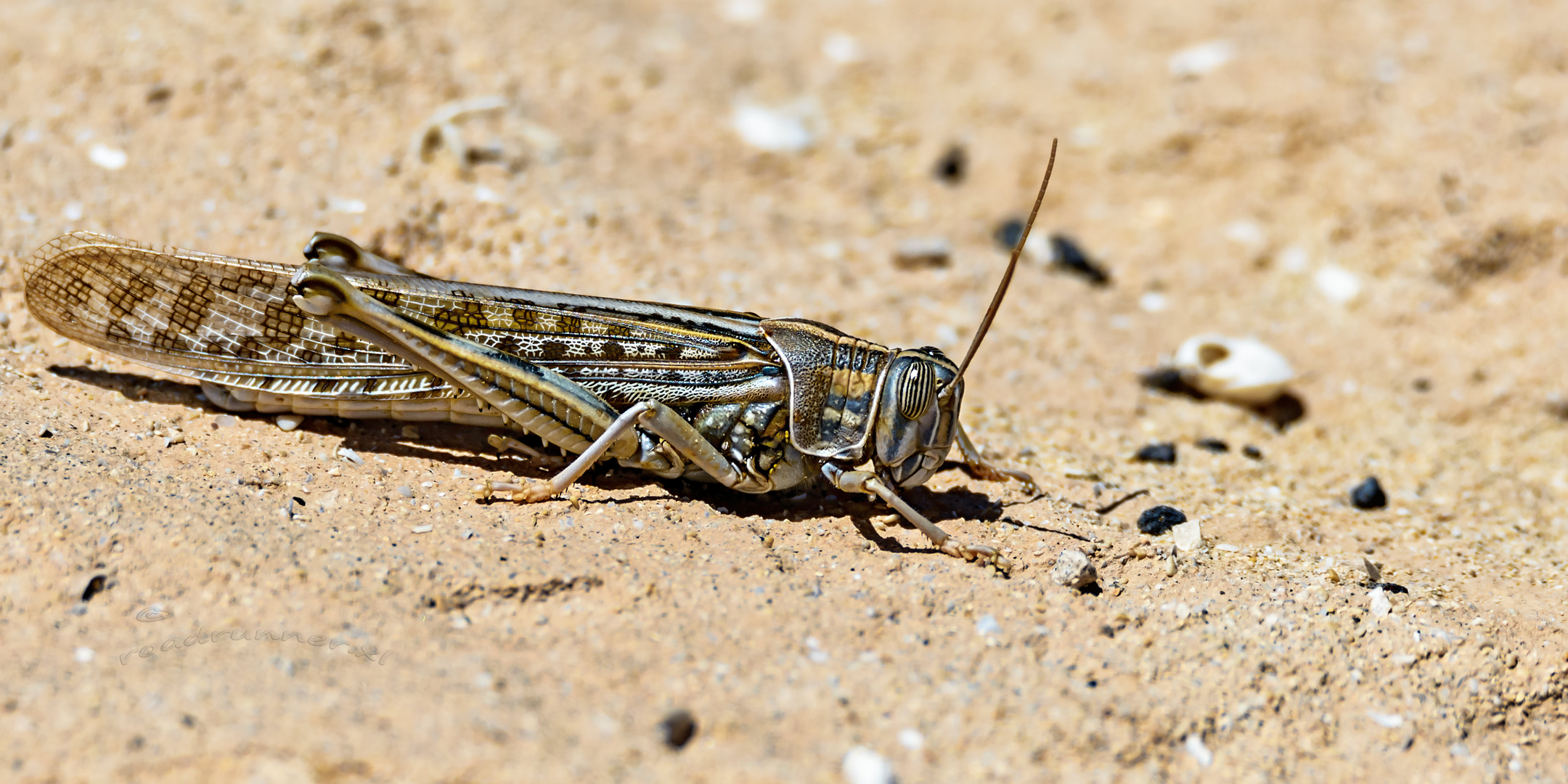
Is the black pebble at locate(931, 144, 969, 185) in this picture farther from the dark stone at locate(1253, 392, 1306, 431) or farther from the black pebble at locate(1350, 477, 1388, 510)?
the black pebble at locate(1350, 477, 1388, 510)

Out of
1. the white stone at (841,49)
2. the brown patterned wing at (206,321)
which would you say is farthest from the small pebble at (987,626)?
the white stone at (841,49)

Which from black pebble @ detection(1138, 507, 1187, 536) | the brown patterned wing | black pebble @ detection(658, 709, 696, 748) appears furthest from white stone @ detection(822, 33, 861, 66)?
black pebble @ detection(658, 709, 696, 748)

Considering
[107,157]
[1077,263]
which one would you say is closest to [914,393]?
[1077,263]

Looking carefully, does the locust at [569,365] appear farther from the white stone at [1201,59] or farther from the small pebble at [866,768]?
the white stone at [1201,59]

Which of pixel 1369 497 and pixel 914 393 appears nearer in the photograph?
pixel 914 393

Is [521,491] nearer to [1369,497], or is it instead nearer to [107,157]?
[107,157]

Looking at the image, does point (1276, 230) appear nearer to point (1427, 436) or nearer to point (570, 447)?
point (1427, 436)
